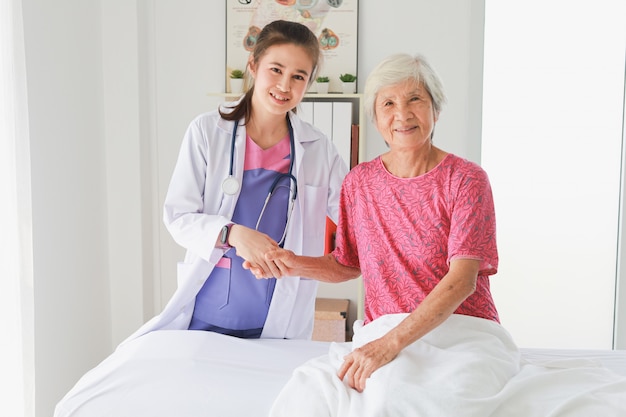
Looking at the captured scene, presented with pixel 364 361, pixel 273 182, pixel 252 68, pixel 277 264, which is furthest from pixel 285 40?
pixel 364 361

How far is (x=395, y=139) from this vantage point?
1.72 meters

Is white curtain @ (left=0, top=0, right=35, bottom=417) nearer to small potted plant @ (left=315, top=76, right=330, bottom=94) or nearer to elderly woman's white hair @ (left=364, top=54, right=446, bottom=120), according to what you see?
elderly woman's white hair @ (left=364, top=54, right=446, bottom=120)

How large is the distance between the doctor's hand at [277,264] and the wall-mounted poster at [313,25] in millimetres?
2194

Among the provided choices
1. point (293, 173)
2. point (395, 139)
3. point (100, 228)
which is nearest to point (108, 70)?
point (100, 228)

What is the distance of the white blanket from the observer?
1.33m

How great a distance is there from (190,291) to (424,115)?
87 centimetres

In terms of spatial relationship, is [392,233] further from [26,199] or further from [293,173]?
[26,199]

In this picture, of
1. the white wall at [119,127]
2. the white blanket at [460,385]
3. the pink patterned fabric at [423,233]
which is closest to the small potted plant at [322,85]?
the white wall at [119,127]

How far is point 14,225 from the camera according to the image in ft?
8.46

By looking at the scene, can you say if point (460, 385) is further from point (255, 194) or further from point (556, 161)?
point (556, 161)

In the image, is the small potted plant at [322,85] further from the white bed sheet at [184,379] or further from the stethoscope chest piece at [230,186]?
the white bed sheet at [184,379]

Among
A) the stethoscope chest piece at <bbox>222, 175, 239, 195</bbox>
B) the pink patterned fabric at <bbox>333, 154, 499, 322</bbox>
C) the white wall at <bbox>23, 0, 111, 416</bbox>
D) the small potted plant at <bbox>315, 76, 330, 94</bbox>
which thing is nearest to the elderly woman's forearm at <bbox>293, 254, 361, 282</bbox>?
the pink patterned fabric at <bbox>333, 154, 499, 322</bbox>

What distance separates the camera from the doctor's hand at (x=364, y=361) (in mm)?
1461

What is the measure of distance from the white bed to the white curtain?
3.24 ft
